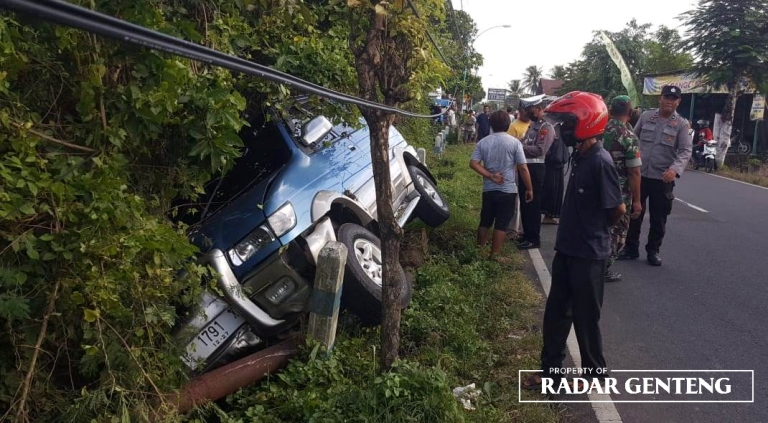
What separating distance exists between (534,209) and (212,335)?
4615mm

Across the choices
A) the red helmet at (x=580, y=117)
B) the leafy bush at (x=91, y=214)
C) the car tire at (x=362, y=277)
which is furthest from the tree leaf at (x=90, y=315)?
the red helmet at (x=580, y=117)

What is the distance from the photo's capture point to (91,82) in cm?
313

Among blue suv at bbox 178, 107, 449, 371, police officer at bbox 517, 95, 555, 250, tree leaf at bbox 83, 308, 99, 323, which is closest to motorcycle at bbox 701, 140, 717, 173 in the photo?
police officer at bbox 517, 95, 555, 250

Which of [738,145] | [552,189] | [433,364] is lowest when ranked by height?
[738,145]

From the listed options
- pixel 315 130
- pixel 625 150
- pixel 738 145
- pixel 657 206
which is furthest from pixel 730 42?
pixel 315 130

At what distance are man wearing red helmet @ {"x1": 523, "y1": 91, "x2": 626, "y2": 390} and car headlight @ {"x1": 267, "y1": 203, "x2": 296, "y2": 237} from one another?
6.31 feet

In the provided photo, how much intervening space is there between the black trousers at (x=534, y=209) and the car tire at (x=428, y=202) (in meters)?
1.07

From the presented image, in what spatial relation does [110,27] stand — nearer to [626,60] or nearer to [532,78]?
[626,60]

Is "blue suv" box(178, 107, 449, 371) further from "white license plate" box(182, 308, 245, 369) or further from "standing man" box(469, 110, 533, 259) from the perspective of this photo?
"standing man" box(469, 110, 533, 259)

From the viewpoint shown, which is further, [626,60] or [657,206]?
[626,60]

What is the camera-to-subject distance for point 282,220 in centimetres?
442

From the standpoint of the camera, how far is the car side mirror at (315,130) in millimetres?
5436

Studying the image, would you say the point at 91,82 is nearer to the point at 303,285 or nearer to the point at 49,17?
the point at 303,285

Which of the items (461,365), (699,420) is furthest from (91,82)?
(699,420)
